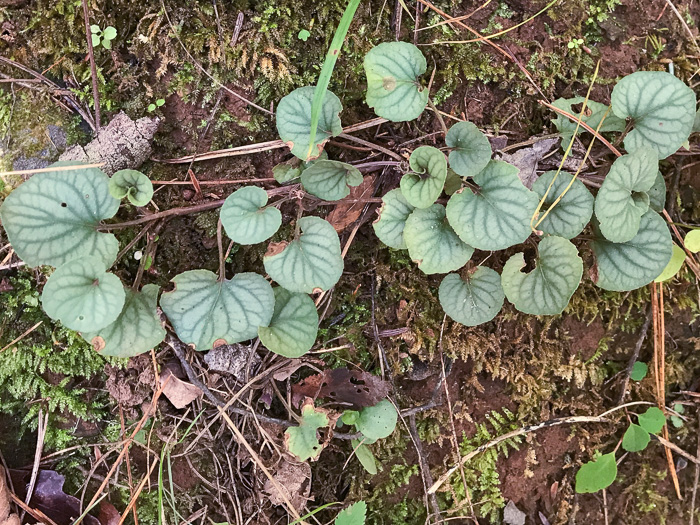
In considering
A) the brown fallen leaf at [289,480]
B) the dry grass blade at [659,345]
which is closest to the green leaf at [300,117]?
the brown fallen leaf at [289,480]

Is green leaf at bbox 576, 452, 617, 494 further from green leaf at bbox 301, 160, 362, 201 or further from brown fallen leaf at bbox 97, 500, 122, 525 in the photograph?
brown fallen leaf at bbox 97, 500, 122, 525

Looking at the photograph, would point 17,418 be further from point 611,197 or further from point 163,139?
point 611,197

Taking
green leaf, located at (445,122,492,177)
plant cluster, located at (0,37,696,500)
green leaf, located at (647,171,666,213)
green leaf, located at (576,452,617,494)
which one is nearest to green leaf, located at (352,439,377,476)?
plant cluster, located at (0,37,696,500)

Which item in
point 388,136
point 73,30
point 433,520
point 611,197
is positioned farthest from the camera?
point 433,520

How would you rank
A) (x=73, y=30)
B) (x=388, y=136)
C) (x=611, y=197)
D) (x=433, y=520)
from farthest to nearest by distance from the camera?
Answer: (x=433, y=520) → (x=388, y=136) → (x=73, y=30) → (x=611, y=197)

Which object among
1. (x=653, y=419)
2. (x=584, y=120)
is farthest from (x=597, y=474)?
(x=584, y=120)

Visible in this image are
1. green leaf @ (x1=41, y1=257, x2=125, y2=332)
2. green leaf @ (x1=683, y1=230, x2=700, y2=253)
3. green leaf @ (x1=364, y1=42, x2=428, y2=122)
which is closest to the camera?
green leaf @ (x1=41, y1=257, x2=125, y2=332)

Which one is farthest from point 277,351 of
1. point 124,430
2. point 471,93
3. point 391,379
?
point 471,93

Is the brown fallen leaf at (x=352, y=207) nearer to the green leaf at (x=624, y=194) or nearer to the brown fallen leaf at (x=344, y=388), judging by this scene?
the brown fallen leaf at (x=344, y=388)
